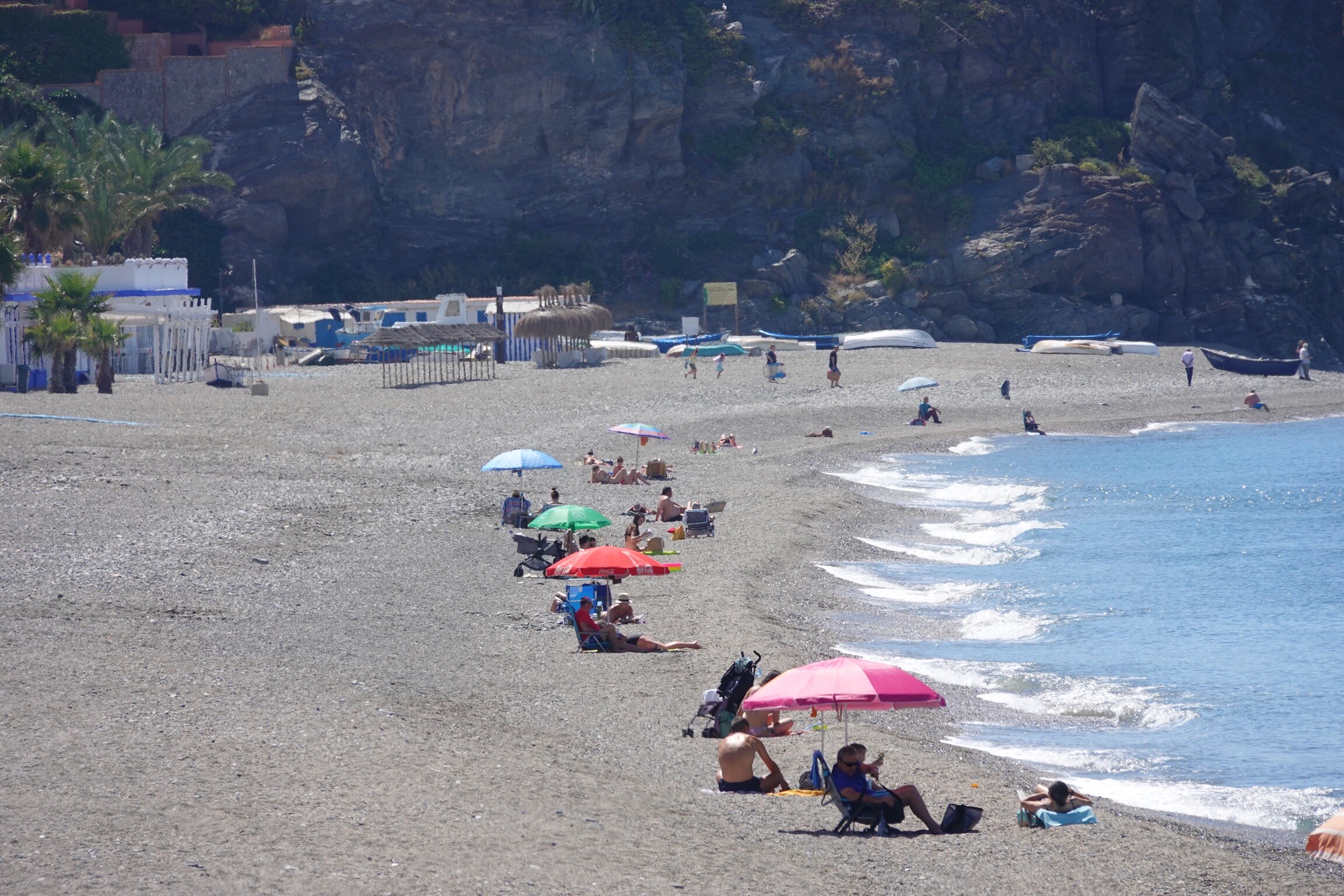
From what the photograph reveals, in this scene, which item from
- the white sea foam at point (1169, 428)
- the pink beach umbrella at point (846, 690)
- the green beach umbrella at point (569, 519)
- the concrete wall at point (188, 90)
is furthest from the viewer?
the concrete wall at point (188, 90)

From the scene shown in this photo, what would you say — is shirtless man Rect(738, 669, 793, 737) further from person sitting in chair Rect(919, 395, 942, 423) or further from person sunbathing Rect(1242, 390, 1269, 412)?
person sunbathing Rect(1242, 390, 1269, 412)

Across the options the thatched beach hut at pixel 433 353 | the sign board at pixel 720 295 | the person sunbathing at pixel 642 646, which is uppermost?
the sign board at pixel 720 295

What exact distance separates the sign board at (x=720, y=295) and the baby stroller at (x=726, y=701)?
143 ft

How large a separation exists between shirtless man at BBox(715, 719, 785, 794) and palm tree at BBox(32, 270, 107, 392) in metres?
28.2

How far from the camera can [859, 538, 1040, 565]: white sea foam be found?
19094mm

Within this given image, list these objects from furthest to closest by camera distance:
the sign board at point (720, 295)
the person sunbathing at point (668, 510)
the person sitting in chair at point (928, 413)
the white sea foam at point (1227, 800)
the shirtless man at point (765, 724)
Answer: the sign board at point (720, 295) < the person sitting in chair at point (928, 413) < the person sunbathing at point (668, 510) < the shirtless man at point (765, 724) < the white sea foam at point (1227, 800)

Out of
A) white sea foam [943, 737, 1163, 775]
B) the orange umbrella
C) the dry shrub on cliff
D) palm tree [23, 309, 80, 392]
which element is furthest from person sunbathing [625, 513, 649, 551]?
the dry shrub on cliff

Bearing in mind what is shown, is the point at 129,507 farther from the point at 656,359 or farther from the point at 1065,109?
the point at 1065,109

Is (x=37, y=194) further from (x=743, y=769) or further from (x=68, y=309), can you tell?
(x=743, y=769)

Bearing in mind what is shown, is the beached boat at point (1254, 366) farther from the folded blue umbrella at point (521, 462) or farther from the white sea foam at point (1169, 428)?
the folded blue umbrella at point (521, 462)

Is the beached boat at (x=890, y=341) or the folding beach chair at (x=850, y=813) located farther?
the beached boat at (x=890, y=341)

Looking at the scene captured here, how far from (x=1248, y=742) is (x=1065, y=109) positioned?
190 feet

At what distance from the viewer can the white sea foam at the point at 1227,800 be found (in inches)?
378

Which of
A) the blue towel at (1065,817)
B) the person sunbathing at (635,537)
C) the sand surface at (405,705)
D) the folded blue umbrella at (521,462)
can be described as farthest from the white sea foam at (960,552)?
the blue towel at (1065,817)
